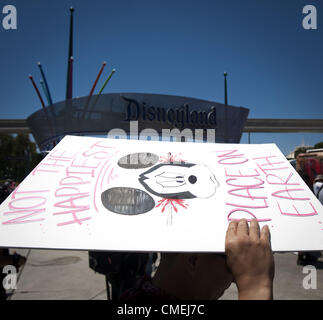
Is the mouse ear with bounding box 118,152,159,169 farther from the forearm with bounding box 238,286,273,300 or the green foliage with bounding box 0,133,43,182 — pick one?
the green foliage with bounding box 0,133,43,182

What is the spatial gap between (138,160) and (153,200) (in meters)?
0.24

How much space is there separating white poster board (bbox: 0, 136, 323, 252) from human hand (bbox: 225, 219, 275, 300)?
0.06 meters

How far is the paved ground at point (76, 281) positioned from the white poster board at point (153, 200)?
9.36ft

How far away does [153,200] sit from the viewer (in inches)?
31.5

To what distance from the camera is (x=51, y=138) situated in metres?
15.7

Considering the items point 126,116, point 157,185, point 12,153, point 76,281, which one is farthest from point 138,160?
point 12,153

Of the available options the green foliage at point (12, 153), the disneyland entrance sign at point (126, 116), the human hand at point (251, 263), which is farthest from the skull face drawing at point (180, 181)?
the green foliage at point (12, 153)

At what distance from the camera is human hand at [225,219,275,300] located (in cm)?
59

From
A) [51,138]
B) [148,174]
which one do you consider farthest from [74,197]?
[51,138]

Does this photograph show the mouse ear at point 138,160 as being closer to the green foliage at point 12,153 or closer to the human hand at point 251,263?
the human hand at point 251,263

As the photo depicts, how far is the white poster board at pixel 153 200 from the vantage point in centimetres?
68
